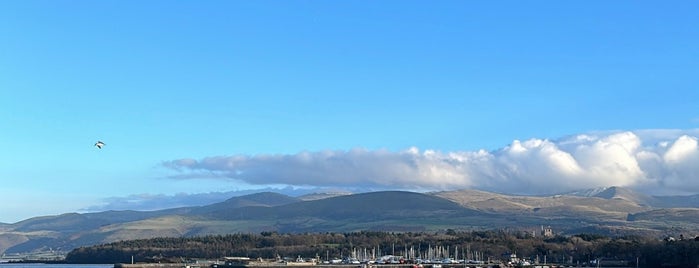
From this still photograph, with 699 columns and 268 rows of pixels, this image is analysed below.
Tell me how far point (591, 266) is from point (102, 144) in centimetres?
12349

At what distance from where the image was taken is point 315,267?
175 metres

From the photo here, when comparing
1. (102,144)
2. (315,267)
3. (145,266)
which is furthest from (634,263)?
(102,144)

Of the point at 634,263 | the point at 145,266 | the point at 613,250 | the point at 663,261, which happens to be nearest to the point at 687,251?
the point at 663,261

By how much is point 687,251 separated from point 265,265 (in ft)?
247

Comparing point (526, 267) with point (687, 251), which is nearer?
point (687, 251)

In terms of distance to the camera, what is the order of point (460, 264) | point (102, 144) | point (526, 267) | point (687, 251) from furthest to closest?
point (460, 264) < point (526, 267) < point (687, 251) < point (102, 144)

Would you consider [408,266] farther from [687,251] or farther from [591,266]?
[687,251]

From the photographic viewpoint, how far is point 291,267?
177875 mm

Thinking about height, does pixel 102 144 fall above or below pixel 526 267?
above

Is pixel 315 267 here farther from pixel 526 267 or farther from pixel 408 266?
pixel 526 267

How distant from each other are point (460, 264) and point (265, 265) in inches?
1499

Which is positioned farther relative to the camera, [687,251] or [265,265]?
[265,265]

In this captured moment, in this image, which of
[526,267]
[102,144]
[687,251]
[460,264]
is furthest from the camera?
[460,264]

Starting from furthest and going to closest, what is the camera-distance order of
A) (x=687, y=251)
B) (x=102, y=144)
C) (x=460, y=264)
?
(x=460, y=264), (x=687, y=251), (x=102, y=144)
